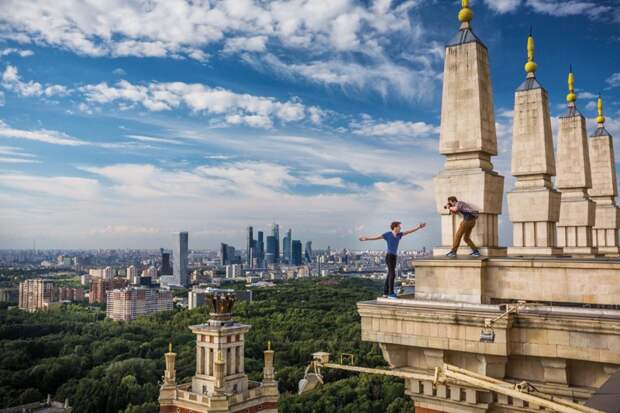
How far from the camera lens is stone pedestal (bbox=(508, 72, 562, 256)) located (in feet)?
34.9

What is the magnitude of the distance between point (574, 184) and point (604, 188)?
3511 mm

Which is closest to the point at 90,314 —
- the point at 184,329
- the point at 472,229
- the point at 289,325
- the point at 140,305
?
the point at 140,305

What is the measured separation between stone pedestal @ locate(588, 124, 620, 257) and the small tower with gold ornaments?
81.1 feet

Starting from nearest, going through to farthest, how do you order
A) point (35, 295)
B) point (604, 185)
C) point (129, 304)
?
1. point (604, 185)
2. point (129, 304)
3. point (35, 295)

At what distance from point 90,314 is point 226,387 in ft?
271

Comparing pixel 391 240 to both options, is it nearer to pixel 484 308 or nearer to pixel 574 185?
pixel 484 308

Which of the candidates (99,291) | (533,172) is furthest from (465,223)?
(99,291)

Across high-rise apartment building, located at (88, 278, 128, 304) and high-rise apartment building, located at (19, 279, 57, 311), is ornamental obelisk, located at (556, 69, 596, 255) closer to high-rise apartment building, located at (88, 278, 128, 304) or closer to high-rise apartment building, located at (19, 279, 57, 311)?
high-rise apartment building, located at (19, 279, 57, 311)

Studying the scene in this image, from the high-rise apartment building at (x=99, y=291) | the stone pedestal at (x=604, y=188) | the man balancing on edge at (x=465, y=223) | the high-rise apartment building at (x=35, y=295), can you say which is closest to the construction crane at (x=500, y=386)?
the man balancing on edge at (x=465, y=223)

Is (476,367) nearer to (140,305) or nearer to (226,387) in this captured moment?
(226,387)

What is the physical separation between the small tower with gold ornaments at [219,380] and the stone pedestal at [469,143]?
96.7 ft

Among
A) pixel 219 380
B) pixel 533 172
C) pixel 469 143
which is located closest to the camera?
pixel 469 143

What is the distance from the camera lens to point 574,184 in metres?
14.4

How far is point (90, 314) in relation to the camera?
363 feet
